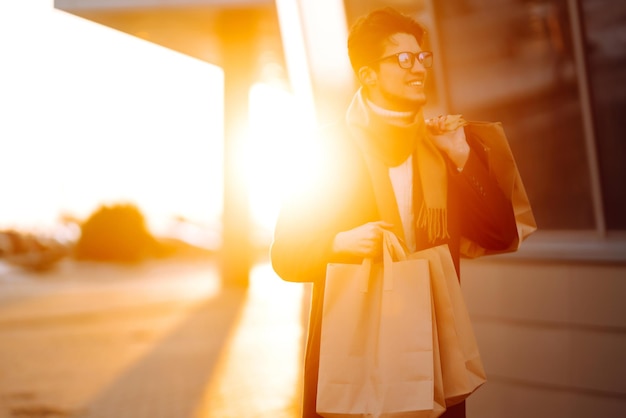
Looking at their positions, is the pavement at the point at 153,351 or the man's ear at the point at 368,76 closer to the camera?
the man's ear at the point at 368,76

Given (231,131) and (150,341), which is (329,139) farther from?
(231,131)

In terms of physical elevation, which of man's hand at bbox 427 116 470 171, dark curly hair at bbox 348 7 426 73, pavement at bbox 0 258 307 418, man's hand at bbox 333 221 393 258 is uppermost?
dark curly hair at bbox 348 7 426 73

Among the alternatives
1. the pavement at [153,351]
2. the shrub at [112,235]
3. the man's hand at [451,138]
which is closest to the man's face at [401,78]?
the man's hand at [451,138]

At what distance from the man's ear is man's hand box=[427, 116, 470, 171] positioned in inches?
9.5

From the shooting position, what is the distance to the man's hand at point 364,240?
89.7 inches

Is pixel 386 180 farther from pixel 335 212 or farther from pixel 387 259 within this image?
pixel 387 259

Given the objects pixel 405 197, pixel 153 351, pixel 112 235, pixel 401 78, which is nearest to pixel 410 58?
pixel 401 78

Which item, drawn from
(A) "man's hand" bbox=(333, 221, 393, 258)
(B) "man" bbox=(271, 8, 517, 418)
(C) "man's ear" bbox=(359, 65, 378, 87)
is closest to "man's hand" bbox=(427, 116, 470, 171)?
(B) "man" bbox=(271, 8, 517, 418)

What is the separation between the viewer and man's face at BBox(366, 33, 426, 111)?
240 centimetres

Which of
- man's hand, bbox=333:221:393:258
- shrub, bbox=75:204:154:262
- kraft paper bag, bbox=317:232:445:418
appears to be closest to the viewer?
kraft paper bag, bbox=317:232:445:418

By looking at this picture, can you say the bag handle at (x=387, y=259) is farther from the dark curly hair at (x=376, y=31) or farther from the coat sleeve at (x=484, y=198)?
the dark curly hair at (x=376, y=31)

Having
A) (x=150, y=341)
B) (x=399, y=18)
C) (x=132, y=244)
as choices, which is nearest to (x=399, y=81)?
(x=399, y=18)

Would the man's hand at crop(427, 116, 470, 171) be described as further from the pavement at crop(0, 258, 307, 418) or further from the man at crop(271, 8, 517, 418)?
the pavement at crop(0, 258, 307, 418)

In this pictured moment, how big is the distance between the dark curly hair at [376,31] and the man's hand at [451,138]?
280mm
